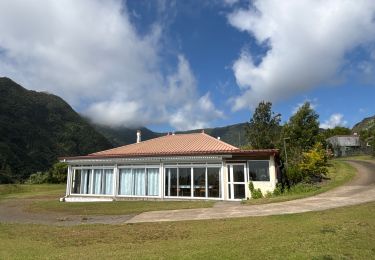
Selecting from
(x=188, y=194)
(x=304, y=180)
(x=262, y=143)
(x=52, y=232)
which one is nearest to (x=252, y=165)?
(x=188, y=194)

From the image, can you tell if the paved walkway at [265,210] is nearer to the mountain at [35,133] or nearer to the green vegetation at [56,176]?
the green vegetation at [56,176]

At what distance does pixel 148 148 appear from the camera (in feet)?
90.1

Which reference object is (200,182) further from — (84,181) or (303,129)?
(303,129)

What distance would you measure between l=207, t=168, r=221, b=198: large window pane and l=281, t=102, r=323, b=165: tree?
1997 centimetres

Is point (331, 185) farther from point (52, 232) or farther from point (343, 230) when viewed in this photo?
point (52, 232)

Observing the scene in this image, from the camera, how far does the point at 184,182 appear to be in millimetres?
23906

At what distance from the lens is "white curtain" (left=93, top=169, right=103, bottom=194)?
2686 centimetres

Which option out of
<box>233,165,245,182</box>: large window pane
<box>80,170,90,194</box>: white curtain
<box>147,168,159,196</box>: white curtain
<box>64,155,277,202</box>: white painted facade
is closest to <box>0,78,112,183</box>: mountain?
<box>80,170,90,194</box>: white curtain

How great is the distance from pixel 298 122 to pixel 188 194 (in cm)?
2498

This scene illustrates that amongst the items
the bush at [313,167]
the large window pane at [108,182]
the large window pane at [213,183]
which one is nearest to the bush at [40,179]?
the large window pane at [108,182]

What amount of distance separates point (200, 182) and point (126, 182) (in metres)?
6.04

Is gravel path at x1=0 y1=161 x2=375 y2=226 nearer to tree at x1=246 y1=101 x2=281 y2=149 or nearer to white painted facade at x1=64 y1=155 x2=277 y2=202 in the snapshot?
white painted facade at x1=64 y1=155 x2=277 y2=202

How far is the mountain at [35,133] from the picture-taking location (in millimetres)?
79438

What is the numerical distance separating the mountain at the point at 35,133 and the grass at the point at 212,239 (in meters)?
64.2
